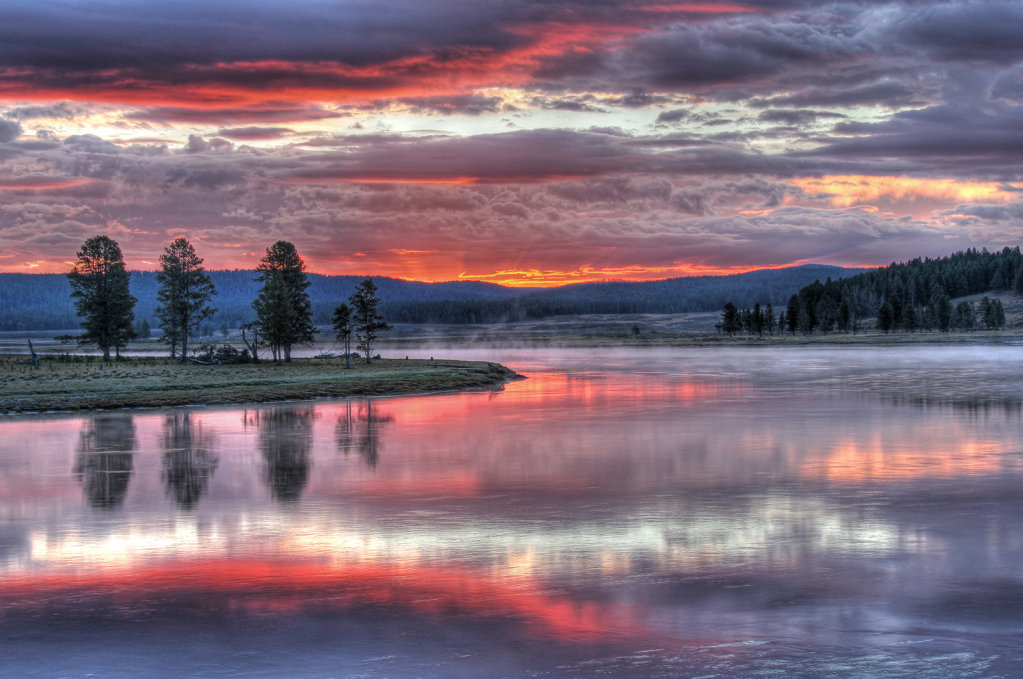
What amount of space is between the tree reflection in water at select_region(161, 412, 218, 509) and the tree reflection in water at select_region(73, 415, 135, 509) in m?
1.11

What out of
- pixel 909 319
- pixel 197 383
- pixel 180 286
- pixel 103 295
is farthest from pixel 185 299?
pixel 909 319

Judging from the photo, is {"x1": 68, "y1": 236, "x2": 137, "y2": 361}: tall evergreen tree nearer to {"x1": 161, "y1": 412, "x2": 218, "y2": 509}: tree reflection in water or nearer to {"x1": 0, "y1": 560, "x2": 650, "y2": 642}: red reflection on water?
{"x1": 161, "y1": 412, "x2": 218, "y2": 509}: tree reflection in water

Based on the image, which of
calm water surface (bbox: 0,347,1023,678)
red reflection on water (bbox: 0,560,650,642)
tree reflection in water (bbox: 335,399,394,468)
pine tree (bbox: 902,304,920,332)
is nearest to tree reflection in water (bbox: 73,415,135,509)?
calm water surface (bbox: 0,347,1023,678)

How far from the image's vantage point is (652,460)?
977 inches

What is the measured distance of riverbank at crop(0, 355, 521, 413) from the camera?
45594 mm

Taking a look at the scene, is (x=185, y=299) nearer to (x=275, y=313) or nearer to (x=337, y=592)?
(x=275, y=313)

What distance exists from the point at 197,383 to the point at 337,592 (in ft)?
152

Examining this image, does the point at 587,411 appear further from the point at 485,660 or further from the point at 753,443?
the point at 485,660

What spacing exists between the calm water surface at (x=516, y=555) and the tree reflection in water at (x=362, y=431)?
0.30 meters

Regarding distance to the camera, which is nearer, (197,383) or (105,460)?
(105,460)

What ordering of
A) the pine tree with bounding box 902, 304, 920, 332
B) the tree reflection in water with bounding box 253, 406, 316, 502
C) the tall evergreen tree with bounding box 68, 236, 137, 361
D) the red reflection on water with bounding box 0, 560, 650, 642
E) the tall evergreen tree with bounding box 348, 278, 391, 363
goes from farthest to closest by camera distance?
the pine tree with bounding box 902, 304, 920, 332, the tall evergreen tree with bounding box 68, 236, 137, 361, the tall evergreen tree with bounding box 348, 278, 391, 363, the tree reflection in water with bounding box 253, 406, 316, 502, the red reflection on water with bounding box 0, 560, 650, 642

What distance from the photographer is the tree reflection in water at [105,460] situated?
20250 mm

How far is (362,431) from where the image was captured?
1307 inches

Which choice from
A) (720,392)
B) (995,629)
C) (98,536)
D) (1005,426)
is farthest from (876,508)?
(720,392)
